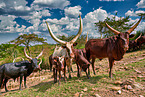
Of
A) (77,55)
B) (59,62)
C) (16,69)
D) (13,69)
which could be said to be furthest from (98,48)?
(13,69)

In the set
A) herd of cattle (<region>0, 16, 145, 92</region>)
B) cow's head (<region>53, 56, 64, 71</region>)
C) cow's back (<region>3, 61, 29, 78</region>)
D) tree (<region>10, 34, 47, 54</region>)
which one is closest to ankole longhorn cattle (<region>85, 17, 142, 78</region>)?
herd of cattle (<region>0, 16, 145, 92</region>)

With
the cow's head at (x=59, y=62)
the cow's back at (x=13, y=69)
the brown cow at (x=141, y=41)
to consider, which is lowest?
the cow's back at (x=13, y=69)

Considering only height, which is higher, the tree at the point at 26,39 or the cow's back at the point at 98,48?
the tree at the point at 26,39

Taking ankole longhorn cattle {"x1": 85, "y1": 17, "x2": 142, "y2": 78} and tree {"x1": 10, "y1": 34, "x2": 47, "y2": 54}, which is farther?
tree {"x1": 10, "y1": 34, "x2": 47, "y2": 54}

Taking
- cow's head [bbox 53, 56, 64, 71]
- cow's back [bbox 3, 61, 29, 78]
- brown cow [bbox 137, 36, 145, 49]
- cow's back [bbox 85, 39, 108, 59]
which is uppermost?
brown cow [bbox 137, 36, 145, 49]

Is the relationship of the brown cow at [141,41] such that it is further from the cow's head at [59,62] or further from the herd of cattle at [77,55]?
the cow's head at [59,62]

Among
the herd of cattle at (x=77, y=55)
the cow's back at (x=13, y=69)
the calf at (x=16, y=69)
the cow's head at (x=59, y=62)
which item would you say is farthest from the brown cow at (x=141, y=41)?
the cow's back at (x=13, y=69)

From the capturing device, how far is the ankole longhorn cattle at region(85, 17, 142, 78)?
4.15m

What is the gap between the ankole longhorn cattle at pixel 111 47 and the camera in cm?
415

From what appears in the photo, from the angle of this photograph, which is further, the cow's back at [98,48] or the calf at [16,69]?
the calf at [16,69]

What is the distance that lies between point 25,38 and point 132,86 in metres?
22.1

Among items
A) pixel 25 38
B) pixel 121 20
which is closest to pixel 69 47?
pixel 25 38

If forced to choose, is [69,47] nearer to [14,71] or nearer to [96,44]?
[96,44]

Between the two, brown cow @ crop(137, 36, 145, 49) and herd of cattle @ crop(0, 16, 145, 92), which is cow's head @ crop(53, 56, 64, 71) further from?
brown cow @ crop(137, 36, 145, 49)
